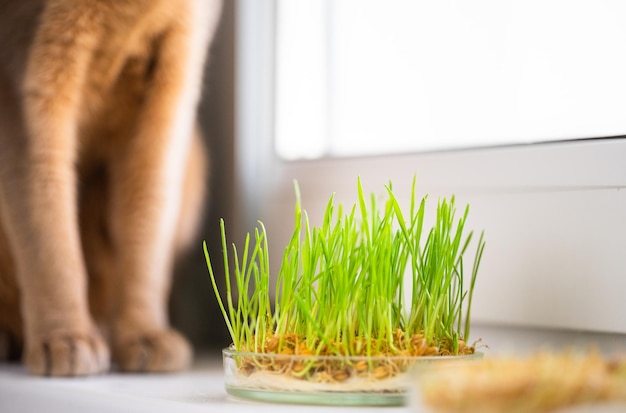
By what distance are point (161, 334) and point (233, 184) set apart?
36 centimetres

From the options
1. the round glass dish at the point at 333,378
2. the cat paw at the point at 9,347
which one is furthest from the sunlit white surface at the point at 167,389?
the cat paw at the point at 9,347

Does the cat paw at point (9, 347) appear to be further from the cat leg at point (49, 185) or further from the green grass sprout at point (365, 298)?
the green grass sprout at point (365, 298)

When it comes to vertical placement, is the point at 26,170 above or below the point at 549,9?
below

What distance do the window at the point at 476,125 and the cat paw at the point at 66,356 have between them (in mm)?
360

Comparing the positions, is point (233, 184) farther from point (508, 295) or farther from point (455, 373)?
point (455, 373)

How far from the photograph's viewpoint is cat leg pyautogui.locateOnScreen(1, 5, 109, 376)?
104 centimetres

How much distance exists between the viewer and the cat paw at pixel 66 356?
963mm

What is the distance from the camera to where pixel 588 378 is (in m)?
0.47

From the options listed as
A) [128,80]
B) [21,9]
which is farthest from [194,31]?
[21,9]

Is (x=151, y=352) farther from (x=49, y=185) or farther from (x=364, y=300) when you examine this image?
(x=364, y=300)

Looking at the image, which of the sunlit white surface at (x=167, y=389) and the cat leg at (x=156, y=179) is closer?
the sunlit white surface at (x=167, y=389)

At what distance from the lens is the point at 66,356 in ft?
3.16

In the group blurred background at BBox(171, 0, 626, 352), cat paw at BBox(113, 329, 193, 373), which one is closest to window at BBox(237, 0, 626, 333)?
blurred background at BBox(171, 0, 626, 352)

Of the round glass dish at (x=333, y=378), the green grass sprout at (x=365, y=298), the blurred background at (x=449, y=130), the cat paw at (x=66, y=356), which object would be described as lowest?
the cat paw at (x=66, y=356)
